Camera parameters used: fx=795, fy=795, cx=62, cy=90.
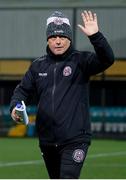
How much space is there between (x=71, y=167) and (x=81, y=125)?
452 mm

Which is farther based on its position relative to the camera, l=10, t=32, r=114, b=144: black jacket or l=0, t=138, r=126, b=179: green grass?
l=0, t=138, r=126, b=179: green grass

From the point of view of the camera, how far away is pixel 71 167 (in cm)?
827

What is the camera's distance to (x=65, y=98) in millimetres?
8344

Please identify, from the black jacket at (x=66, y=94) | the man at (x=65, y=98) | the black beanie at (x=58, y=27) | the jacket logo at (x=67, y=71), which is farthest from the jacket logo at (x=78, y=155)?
the black beanie at (x=58, y=27)

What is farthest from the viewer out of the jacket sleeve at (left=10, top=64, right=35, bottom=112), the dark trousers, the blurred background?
the blurred background

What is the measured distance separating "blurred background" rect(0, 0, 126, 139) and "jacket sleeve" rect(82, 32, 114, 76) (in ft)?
69.0

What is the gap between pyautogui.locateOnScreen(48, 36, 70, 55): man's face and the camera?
27.5 ft

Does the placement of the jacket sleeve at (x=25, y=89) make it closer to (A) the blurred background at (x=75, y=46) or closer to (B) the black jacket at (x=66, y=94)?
(B) the black jacket at (x=66, y=94)

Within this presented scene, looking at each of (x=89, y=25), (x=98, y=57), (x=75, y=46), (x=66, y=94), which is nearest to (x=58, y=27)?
(x=89, y=25)

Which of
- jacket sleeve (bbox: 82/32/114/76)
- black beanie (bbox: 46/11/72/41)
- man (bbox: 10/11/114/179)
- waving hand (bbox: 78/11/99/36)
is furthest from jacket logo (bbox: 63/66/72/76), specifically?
waving hand (bbox: 78/11/99/36)

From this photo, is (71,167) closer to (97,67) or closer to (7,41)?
(97,67)

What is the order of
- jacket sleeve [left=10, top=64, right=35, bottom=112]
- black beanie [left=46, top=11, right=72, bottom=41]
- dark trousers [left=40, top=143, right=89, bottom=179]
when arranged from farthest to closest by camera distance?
jacket sleeve [left=10, top=64, right=35, bottom=112], black beanie [left=46, top=11, right=72, bottom=41], dark trousers [left=40, top=143, right=89, bottom=179]

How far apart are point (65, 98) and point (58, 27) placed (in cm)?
78

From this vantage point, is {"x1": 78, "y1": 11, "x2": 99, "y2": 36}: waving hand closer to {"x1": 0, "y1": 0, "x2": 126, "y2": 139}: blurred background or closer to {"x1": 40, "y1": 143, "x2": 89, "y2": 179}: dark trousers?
{"x1": 40, "y1": 143, "x2": 89, "y2": 179}: dark trousers
